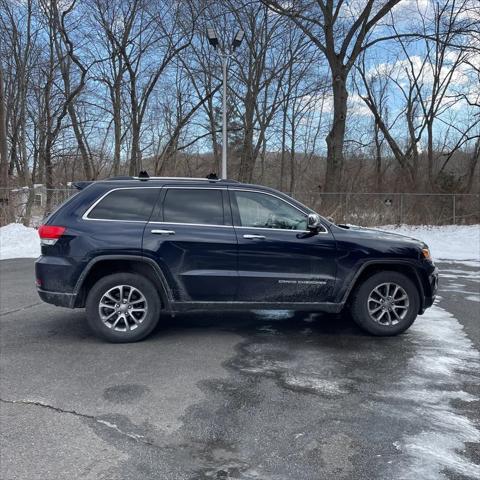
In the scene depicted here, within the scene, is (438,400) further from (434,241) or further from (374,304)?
(434,241)

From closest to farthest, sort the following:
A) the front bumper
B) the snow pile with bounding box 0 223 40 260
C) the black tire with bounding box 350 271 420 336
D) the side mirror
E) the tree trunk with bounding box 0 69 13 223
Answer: the side mirror, the black tire with bounding box 350 271 420 336, the front bumper, the snow pile with bounding box 0 223 40 260, the tree trunk with bounding box 0 69 13 223

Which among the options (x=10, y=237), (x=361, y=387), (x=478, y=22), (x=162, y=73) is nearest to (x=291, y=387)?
(x=361, y=387)

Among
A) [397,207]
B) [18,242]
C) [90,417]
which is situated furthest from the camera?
[397,207]

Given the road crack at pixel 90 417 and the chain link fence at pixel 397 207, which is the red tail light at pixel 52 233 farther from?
the chain link fence at pixel 397 207

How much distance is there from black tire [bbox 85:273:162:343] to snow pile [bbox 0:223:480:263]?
32.5 ft

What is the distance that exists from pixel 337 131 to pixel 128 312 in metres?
20.1

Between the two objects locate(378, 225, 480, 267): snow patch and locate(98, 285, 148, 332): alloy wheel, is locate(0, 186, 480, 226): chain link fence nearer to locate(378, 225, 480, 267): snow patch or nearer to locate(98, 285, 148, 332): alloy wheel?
locate(378, 225, 480, 267): snow patch

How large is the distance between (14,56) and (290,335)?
33362 mm

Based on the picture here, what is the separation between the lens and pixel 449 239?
19.2 meters

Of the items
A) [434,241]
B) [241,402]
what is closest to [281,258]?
[241,402]

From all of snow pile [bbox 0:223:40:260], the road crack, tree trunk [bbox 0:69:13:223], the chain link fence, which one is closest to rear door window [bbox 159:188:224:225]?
the road crack

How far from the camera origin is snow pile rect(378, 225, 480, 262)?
50.9 ft

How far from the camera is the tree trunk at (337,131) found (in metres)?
23.6

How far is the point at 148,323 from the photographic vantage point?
5625 millimetres
